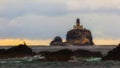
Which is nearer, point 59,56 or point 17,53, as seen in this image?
point 59,56

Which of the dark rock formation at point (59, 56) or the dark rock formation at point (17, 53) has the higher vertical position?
the dark rock formation at point (17, 53)

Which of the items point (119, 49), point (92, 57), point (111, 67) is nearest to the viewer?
point (111, 67)

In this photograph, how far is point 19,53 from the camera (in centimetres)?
12325

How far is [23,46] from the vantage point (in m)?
126

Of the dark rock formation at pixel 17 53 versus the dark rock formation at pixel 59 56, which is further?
the dark rock formation at pixel 17 53

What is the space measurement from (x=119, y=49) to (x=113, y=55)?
1422mm

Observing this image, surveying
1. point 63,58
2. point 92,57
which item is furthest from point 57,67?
point 92,57

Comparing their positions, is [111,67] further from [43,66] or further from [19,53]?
[19,53]

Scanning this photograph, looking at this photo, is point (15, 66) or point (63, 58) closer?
point (15, 66)

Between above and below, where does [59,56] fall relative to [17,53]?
below

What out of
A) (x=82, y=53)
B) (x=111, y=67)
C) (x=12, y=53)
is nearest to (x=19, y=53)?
(x=12, y=53)

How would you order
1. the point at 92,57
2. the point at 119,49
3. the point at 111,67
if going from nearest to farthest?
the point at 111,67 < the point at 119,49 < the point at 92,57

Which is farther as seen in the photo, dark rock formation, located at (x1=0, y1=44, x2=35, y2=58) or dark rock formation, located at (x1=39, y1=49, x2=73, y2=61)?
dark rock formation, located at (x1=0, y1=44, x2=35, y2=58)

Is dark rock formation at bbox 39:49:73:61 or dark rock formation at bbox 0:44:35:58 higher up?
dark rock formation at bbox 0:44:35:58
